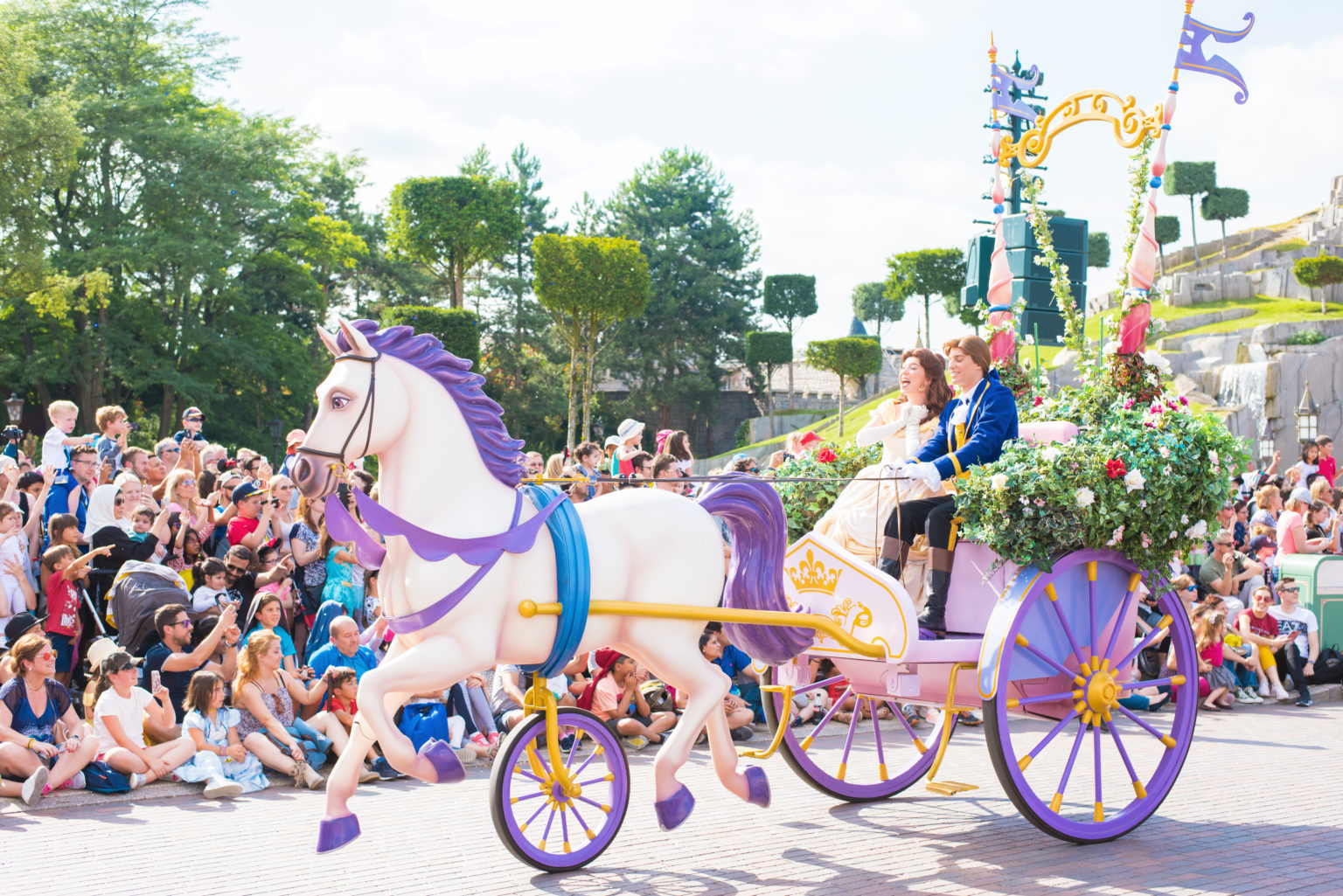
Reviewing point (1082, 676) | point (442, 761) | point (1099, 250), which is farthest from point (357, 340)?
point (1099, 250)

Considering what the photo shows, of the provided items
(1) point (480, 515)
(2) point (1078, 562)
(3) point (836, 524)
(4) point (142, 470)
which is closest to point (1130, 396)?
(2) point (1078, 562)

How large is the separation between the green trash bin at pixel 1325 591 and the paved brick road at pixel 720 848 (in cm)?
547

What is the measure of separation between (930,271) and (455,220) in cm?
1915

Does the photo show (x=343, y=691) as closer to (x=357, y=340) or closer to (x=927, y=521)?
(x=357, y=340)

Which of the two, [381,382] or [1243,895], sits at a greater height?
[381,382]

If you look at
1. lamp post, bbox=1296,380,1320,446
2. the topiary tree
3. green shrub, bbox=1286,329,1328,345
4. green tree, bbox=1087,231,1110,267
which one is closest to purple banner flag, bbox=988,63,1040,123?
lamp post, bbox=1296,380,1320,446

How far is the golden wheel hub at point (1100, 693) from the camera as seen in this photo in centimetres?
571

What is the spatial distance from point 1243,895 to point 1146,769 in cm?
286

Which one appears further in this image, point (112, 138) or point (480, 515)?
point (112, 138)

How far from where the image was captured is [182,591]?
26.7 ft

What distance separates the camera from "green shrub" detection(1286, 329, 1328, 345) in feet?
119

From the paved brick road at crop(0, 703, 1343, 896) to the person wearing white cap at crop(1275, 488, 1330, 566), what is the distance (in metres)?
5.97

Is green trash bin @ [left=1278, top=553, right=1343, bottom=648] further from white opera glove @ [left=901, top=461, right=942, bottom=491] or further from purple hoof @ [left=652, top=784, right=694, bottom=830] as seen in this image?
purple hoof @ [left=652, top=784, right=694, bottom=830]

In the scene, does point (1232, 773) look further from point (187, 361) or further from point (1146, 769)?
point (187, 361)
